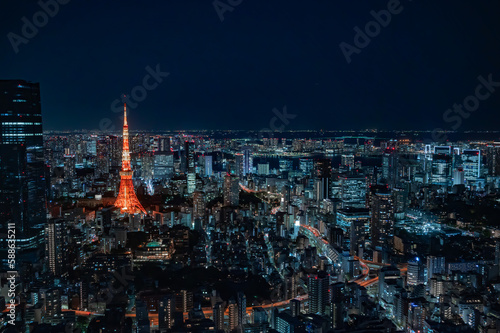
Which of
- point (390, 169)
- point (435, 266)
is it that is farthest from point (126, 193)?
point (390, 169)

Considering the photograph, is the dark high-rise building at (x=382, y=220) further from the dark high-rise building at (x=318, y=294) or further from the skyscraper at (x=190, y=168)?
the skyscraper at (x=190, y=168)

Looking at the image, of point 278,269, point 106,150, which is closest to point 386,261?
point 278,269

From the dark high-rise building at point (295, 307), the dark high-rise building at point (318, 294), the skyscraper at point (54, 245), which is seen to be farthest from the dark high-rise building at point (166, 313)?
the skyscraper at point (54, 245)

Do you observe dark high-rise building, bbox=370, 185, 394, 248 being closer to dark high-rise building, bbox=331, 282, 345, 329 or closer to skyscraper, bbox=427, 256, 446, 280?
skyscraper, bbox=427, 256, 446, 280

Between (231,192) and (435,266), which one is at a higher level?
(231,192)

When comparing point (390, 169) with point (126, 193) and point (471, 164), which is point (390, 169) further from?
point (126, 193)

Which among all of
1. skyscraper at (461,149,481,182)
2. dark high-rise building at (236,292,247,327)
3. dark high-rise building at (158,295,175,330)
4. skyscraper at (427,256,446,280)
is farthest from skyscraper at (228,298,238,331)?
skyscraper at (461,149,481,182)

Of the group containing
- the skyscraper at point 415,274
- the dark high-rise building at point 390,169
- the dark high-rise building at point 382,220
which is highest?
the dark high-rise building at point 390,169

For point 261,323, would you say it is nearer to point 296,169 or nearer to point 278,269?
point 278,269

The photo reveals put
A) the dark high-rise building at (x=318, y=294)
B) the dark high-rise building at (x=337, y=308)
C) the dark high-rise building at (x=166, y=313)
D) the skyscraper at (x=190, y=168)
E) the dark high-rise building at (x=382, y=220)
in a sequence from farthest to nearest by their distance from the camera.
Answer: the skyscraper at (x=190, y=168), the dark high-rise building at (x=382, y=220), the dark high-rise building at (x=318, y=294), the dark high-rise building at (x=337, y=308), the dark high-rise building at (x=166, y=313)

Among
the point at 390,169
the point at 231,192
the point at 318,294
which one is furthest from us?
the point at 390,169
